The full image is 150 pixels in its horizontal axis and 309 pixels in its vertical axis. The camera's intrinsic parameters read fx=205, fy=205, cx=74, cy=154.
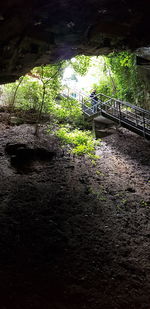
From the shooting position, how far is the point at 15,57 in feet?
21.4

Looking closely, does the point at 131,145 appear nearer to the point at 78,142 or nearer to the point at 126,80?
the point at 78,142

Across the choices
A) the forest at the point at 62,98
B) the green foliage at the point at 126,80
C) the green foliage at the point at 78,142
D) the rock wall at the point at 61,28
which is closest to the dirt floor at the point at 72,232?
the green foliage at the point at 78,142

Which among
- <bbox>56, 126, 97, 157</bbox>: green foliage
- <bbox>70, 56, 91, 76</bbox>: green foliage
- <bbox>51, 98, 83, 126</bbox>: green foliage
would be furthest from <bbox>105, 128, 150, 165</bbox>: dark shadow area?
<bbox>70, 56, 91, 76</bbox>: green foliage

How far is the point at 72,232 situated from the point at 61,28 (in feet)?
19.7

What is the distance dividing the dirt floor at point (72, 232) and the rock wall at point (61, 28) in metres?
3.41

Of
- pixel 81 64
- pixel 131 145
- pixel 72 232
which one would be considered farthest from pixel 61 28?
pixel 131 145

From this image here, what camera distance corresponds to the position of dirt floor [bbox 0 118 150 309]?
3293 mm

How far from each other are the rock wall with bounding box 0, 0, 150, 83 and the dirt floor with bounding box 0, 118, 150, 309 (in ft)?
11.2

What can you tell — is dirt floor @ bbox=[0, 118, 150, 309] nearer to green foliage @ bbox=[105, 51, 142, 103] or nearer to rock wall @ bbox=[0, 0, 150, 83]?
rock wall @ bbox=[0, 0, 150, 83]

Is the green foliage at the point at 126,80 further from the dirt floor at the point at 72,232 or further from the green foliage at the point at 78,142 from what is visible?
the dirt floor at the point at 72,232

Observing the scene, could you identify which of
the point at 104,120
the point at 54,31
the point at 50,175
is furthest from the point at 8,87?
the point at 50,175

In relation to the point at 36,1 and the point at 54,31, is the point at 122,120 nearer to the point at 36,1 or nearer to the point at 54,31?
the point at 54,31

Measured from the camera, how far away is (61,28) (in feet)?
21.0

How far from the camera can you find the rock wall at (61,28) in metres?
5.55
